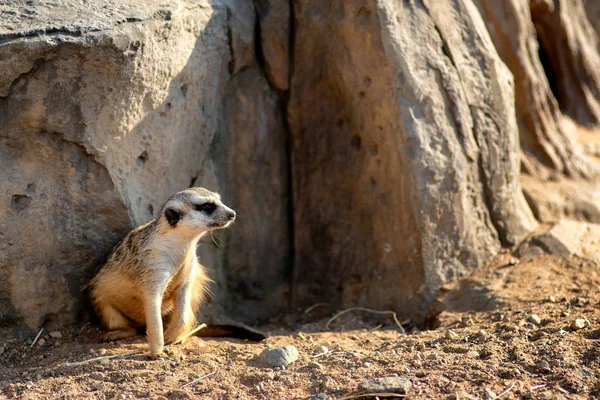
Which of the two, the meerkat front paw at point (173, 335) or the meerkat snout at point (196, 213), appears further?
the meerkat front paw at point (173, 335)

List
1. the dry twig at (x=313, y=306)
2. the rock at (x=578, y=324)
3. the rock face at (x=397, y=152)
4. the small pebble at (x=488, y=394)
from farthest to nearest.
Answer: the dry twig at (x=313, y=306), the rock face at (x=397, y=152), the rock at (x=578, y=324), the small pebble at (x=488, y=394)

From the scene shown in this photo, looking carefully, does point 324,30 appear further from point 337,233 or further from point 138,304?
point 138,304

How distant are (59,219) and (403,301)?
231cm

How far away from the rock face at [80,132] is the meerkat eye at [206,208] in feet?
2.07

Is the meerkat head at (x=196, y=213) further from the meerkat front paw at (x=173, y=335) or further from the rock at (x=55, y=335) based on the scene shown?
the rock at (x=55, y=335)

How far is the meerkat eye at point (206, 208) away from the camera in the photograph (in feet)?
14.1

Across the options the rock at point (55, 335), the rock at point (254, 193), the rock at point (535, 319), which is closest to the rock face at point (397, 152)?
the rock at point (254, 193)

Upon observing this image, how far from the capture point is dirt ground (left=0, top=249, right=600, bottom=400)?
12.0 feet

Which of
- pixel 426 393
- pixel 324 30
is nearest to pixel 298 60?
pixel 324 30

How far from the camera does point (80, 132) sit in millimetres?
4445

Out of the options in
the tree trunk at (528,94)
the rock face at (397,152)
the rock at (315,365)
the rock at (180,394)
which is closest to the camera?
the rock at (180,394)

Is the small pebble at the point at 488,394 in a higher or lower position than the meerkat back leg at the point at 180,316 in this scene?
lower

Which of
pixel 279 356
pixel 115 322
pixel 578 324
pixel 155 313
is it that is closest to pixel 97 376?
pixel 155 313

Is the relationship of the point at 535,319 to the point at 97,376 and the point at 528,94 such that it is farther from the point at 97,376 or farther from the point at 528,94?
the point at 528,94
